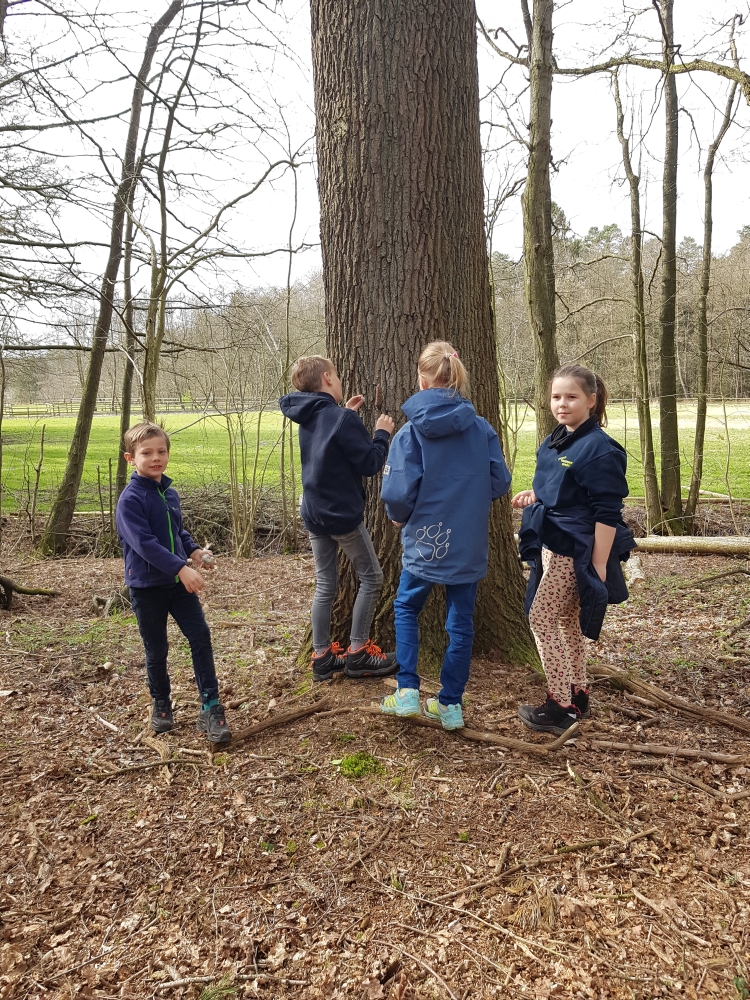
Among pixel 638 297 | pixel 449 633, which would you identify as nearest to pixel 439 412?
pixel 449 633

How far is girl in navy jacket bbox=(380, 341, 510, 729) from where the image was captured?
2.80m

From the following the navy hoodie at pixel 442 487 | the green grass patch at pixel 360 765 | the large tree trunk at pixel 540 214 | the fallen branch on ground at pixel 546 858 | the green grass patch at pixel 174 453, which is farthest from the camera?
the green grass patch at pixel 174 453

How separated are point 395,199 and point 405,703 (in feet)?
7.98

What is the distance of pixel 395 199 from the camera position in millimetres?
3225

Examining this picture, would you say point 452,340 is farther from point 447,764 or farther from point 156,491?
point 447,764

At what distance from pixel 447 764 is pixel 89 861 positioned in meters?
1.41

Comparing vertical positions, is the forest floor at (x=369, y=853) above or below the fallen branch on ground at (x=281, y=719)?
below

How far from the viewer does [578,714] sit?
3.05 meters

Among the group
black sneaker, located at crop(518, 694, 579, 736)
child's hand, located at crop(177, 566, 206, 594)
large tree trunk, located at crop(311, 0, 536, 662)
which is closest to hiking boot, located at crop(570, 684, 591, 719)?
black sneaker, located at crop(518, 694, 579, 736)

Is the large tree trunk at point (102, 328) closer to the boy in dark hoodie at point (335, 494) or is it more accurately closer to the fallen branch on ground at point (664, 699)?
the boy in dark hoodie at point (335, 494)

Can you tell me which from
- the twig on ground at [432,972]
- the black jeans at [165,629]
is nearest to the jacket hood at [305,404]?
the black jeans at [165,629]

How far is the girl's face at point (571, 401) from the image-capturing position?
2.81 m

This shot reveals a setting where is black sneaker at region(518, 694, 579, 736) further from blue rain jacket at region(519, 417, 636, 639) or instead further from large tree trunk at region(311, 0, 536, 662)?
large tree trunk at region(311, 0, 536, 662)

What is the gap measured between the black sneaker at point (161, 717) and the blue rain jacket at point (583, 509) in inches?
76.6
